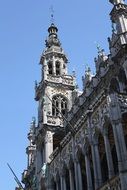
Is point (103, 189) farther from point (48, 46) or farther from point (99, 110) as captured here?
point (48, 46)

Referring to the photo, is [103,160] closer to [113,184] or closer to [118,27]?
[113,184]

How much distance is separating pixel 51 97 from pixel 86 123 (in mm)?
16533

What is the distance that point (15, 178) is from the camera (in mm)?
48688

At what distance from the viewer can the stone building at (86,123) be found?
28.1m

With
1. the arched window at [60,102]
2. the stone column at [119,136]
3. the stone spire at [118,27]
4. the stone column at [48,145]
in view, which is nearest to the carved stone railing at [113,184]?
the stone column at [119,136]

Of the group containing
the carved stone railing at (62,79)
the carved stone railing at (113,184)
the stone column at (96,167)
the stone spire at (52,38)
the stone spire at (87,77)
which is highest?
the stone spire at (52,38)

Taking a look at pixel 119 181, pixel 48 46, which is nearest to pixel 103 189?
pixel 119 181

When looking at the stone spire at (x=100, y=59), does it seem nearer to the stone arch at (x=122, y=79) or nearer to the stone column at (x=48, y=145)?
the stone arch at (x=122, y=79)

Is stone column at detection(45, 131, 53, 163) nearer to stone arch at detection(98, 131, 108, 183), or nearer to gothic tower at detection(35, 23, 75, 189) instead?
gothic tower at detection(35, 23, 75, 189)

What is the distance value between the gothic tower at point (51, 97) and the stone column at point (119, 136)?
11876 mm

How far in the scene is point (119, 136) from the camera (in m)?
26.9

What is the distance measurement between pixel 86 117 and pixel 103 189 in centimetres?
646

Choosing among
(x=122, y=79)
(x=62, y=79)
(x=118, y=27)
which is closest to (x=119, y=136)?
(x=122, y=79)

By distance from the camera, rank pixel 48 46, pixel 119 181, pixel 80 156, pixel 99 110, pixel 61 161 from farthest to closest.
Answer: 1. pixel 48 46
2. pixel 61 161
3. pixel 80 156
4. pixel 99 110
5. pixel 119 181
